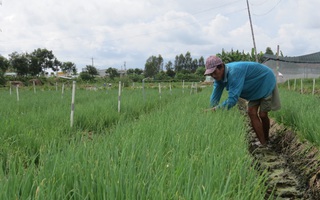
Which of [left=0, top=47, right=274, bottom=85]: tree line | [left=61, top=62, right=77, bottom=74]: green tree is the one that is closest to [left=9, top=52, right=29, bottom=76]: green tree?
[left=0, top=47, right=274, bottom=85]: tree line

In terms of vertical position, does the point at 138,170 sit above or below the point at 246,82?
below

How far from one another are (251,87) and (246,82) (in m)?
0.11

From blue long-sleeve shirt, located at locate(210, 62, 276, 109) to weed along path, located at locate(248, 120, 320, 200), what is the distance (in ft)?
2.02

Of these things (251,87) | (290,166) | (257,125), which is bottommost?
(290,166)

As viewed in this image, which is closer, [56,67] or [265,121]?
[265,121]

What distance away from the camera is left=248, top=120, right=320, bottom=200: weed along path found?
2.14 m

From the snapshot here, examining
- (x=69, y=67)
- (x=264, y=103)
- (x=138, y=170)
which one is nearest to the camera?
(x=138, y=170)

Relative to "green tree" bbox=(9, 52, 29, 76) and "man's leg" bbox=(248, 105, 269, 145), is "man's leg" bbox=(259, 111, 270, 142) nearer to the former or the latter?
"man's leg" bbox=(248, 105, 269, 145)

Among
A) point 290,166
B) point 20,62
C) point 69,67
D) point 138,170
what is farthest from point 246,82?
point 69,67

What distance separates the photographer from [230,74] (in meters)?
3.20

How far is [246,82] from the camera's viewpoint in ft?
Result: 11.2

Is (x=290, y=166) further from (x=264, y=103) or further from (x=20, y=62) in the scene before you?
(x=20, y=62)

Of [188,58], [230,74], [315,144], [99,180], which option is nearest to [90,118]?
[230,74]

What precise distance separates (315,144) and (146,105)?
453 centimetres
